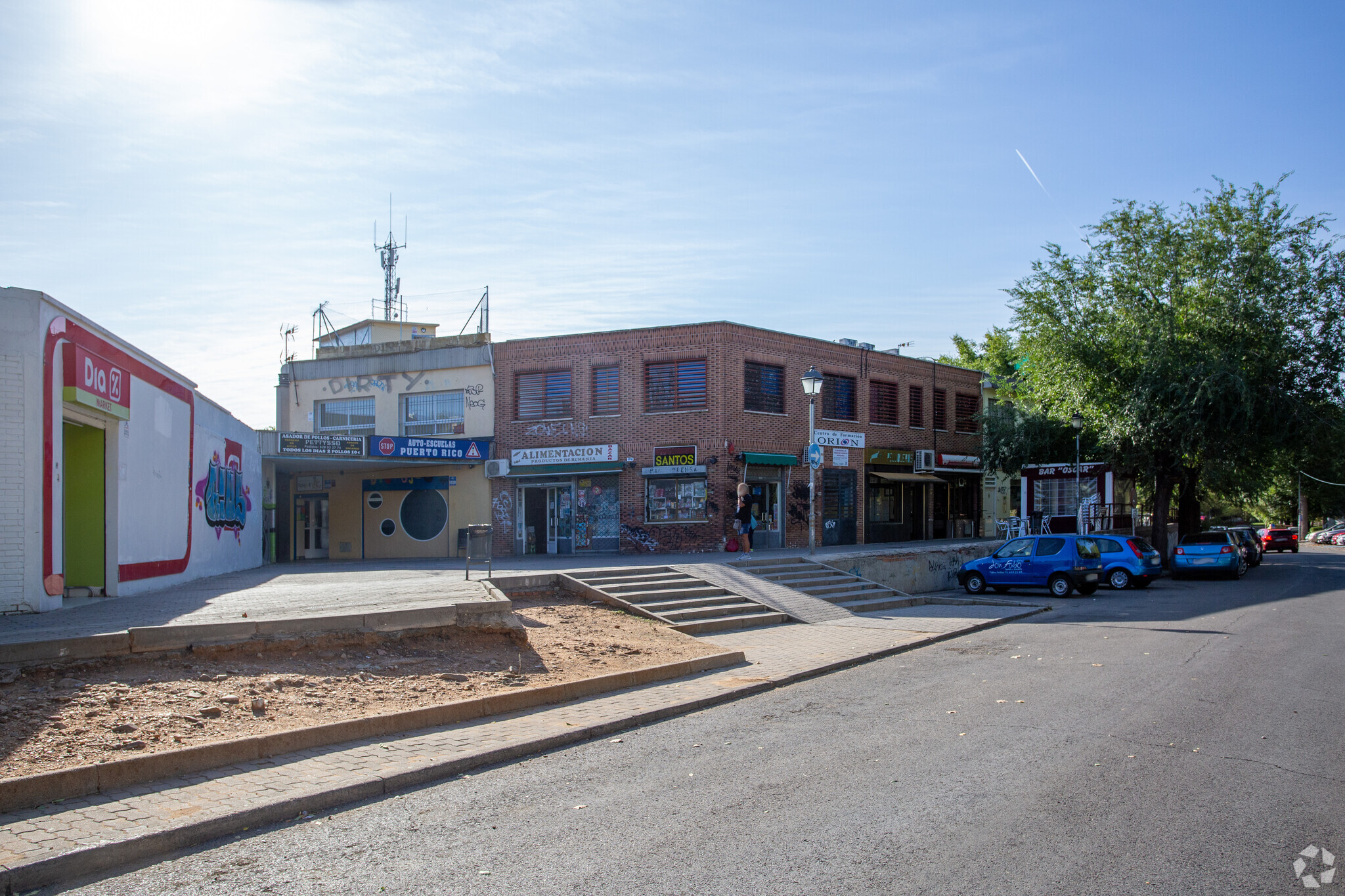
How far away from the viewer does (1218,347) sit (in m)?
27.3

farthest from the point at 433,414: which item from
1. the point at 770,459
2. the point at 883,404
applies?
the point at 883,404

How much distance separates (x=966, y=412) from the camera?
3666 centimetres

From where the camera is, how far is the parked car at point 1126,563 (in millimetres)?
22891

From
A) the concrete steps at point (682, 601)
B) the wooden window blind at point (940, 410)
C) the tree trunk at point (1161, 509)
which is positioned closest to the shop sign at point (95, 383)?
the concrete steps at point (682, 601)

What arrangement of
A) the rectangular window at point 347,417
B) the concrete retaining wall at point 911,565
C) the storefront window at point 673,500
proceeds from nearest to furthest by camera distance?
the concrete retaining wall at point 911,565, the storefront window at point 673,500, the rectangular window at point 347,417

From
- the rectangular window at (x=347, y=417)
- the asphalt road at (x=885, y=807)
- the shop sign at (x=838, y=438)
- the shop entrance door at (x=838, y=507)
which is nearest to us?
the asphalt road at (x=885, y=807)

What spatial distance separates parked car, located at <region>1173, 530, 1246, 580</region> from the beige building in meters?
20.9

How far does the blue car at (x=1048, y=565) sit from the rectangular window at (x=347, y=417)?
20736 millimetres

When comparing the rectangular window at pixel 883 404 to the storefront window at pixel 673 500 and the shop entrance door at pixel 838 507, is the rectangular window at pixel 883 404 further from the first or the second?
the storefront window at pixel 673 500

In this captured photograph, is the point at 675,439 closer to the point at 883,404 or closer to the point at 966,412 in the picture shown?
the point at 883,404

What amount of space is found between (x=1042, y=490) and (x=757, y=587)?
18.3m

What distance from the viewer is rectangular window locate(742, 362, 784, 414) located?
2803 cm

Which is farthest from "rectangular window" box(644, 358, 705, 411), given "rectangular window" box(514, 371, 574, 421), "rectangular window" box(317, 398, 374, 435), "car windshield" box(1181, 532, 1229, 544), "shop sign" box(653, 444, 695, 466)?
"car windshield" box(1181, 532, 1229, 544)

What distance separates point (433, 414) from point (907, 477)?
16.5m
